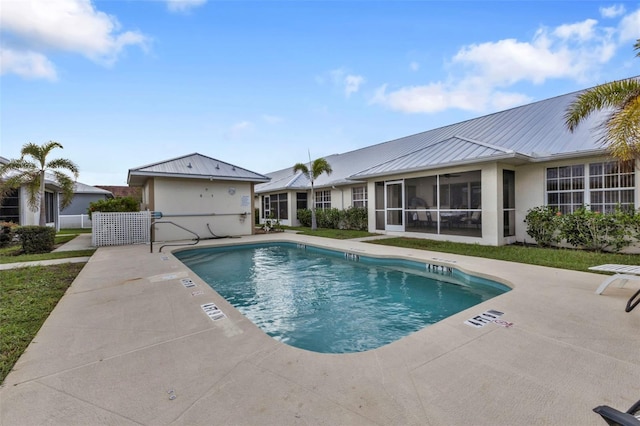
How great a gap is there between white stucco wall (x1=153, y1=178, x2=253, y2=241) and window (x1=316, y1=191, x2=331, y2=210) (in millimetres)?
5727

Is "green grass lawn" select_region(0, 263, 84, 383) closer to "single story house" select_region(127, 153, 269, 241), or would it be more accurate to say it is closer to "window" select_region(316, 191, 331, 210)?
"single story house" select_region(127, 153, 269, 241)

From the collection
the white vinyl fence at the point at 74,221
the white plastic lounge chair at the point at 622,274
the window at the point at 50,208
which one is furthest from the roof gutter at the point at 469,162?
the white vinyl fence at the point at 74,221

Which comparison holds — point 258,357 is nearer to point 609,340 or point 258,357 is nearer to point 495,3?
point 609,340

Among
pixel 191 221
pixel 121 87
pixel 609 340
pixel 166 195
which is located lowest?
pixel 609 340

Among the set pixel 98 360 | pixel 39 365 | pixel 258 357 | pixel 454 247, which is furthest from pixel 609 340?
pixel 454 247

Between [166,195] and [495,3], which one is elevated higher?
[495,3]

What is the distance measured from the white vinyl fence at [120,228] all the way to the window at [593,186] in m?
15.1

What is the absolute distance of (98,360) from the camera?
2703 millimetres

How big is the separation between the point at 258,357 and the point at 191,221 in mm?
12264

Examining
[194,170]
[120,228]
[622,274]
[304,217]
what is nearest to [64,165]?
[120,228]

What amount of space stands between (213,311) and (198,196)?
36.0 feet

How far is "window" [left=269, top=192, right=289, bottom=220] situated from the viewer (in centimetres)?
2092

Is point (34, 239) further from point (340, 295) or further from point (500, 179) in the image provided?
point (500, 179)

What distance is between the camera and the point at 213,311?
3.97m
